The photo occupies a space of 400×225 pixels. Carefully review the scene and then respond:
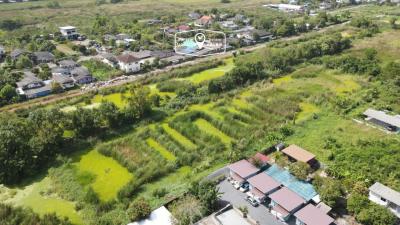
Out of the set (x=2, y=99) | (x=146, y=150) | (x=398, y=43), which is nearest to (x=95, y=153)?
(x=146, y=150)

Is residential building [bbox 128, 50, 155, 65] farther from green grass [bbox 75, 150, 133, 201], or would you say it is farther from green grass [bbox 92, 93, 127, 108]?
green grass [bbox 75, 150, 133, 201]

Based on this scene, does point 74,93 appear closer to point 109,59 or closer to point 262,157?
point 109,59

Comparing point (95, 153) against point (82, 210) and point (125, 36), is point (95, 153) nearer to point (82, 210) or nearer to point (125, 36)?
point (82, 210)

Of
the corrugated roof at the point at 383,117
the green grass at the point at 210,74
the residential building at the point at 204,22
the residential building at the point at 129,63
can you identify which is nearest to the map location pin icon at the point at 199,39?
the green grass at the point at 210,74

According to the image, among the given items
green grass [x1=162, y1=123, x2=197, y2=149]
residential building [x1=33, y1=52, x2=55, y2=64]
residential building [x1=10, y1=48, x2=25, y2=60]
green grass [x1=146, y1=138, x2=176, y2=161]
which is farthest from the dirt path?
residential building [x1=10, y1=48, x2=25, y2=60]

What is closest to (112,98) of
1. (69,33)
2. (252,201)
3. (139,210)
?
(139,210)
